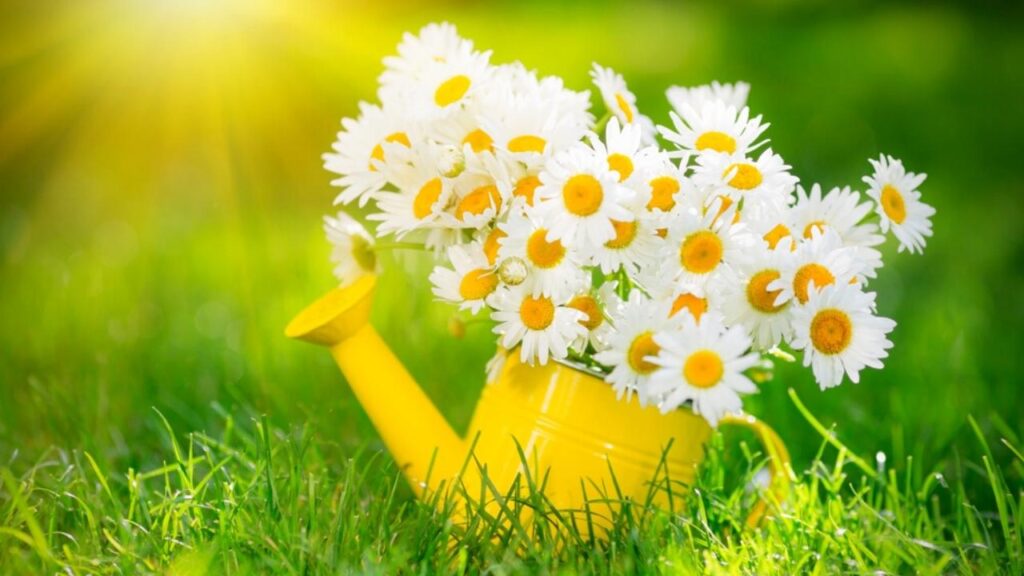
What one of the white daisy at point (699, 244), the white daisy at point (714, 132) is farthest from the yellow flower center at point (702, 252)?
the white daisy at point (714, 132)

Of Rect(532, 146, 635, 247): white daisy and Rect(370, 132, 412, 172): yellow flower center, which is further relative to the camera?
Rect(370, 132, 412, 172): yellow flower center

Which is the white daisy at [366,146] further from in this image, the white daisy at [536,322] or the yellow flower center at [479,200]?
the white daisy at [536,322]

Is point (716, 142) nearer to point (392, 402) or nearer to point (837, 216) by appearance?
point (837, 216)

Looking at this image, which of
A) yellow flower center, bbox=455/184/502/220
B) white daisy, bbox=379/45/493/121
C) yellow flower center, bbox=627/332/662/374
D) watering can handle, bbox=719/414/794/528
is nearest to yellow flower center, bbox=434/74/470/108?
white daisy, bbox=379/45/493/121

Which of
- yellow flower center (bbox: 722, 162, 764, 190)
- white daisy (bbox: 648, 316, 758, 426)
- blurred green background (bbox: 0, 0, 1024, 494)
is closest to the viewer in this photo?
white daisy (bbox: 648, 316, 758, 426)

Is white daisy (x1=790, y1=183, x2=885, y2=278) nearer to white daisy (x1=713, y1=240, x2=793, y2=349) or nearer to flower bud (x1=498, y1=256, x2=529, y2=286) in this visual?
white daisy (x1=713, y1=240, x2=793, y2=349)

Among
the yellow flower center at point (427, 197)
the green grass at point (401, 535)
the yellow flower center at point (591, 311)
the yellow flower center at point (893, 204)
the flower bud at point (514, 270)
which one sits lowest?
the green grass at point (401, 535)

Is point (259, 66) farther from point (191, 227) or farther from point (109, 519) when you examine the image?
point (109, 519)
